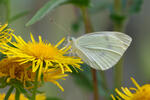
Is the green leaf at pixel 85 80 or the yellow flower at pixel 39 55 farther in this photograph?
the green leaf at pixel 85 80

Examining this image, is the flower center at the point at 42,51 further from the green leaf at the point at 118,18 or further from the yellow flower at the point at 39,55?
the green leaf at the point at 118,18

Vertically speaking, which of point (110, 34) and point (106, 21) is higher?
point (106, 21)

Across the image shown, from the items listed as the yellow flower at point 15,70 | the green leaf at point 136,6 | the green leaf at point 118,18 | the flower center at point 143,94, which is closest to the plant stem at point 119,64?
the green leaf at point 118,18

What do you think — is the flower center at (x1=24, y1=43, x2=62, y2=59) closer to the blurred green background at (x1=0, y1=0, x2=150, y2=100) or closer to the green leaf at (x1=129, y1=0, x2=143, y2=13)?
the blurred green background at (x1=0, y1=0, x2=150, y2=100)

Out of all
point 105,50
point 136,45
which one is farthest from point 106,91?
point 136,45

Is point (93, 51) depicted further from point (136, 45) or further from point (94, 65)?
point (136, 45)

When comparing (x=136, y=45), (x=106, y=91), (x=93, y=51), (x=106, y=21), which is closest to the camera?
(x=93, y=51)
